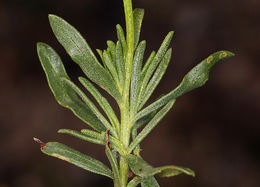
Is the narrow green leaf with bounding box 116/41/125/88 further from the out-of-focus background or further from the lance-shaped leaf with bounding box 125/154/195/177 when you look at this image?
the out-of-focus background

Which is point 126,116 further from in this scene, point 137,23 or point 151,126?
point 137,23

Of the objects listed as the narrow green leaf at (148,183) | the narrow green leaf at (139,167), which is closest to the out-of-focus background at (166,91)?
the narrow green leaf at (148,183)

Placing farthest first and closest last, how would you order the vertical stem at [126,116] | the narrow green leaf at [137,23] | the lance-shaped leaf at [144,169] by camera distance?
the narrow green leaf at [137,23]
the vertical stem at [126,116]
the lance-shaped leaf at [144,169]

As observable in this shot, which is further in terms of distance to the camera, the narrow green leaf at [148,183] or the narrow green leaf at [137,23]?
the narrow green leaf at [137,23]

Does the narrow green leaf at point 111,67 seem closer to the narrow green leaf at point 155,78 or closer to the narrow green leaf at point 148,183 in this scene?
the narrow green leaf at point 155,78

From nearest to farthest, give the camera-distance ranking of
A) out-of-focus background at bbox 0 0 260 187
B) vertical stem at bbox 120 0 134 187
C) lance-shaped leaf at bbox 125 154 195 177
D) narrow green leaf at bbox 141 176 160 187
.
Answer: lance-shaped leaf at bbox 125 154 195 177 < vertical stem at bbox 120 0 134 187 < narrow green leaf at bbox 141 176 160 187 < out-of-focus background at bbox 0 0 260 187

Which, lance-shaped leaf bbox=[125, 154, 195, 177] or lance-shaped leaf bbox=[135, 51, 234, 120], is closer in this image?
lance-shaped leaf bbox=[125, 154, 195, 177]


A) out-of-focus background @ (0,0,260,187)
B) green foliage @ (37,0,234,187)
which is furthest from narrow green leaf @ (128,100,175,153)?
out-of-focus background @ (0,0,260,187)
